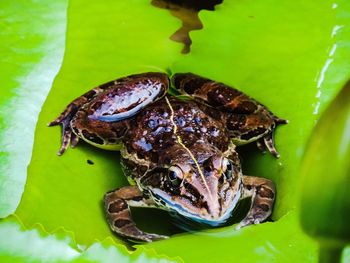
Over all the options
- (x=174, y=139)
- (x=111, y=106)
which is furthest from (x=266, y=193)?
(x=111, y=106)

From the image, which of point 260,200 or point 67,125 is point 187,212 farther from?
point 67,125

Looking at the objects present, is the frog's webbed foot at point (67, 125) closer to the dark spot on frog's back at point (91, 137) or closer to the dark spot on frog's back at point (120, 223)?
the dark spot on frog's back at point (91, 137)

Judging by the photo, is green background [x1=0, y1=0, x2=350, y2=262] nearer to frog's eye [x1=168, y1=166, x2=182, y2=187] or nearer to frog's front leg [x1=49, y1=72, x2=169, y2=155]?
frog's front leg [x1=49, y1=72, x2=169, y2=155]

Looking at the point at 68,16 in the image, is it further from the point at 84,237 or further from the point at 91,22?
the point at 84,237

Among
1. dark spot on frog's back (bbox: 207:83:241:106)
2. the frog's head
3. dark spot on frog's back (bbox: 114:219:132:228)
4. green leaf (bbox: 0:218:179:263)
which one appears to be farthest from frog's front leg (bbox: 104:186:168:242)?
green leaf (bbox: 0:218:179:263)

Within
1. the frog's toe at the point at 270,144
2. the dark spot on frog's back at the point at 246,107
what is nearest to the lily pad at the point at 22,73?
the dark spot on frog's back at the point at 246,107

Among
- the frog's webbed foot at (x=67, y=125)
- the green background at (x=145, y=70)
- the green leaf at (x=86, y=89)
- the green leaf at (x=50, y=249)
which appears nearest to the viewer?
the green leaf at (x=50, y=249)
